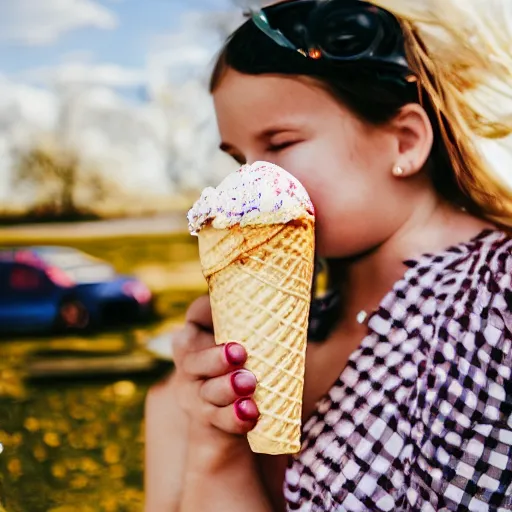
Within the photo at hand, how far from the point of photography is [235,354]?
95 cm

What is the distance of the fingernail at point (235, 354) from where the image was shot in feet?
3.12

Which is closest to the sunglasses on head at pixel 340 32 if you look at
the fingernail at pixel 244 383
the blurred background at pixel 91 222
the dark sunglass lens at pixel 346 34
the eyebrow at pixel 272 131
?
the dark sunglass lens at pixel 346 34

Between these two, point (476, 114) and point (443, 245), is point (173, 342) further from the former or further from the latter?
point (476, 114)

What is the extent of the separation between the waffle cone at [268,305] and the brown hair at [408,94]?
0.79 ft

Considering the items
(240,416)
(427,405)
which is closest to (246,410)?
(240,416)

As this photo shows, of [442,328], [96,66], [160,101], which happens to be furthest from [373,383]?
[96,66]

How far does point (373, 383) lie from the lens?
104cm

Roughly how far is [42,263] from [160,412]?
0.43m

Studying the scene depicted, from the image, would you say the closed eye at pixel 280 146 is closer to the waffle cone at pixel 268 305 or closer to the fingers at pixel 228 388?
the waffle cone at pixel 268 305

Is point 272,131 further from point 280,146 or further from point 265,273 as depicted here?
point 265,273

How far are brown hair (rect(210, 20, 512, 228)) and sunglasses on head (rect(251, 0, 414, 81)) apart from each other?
0.04 ft

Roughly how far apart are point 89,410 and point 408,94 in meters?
0.93

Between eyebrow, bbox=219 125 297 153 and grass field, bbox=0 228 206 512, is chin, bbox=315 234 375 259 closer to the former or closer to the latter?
eyebrow, bbox=219 125 297 153

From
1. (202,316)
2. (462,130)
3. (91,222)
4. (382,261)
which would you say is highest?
(462,130)
